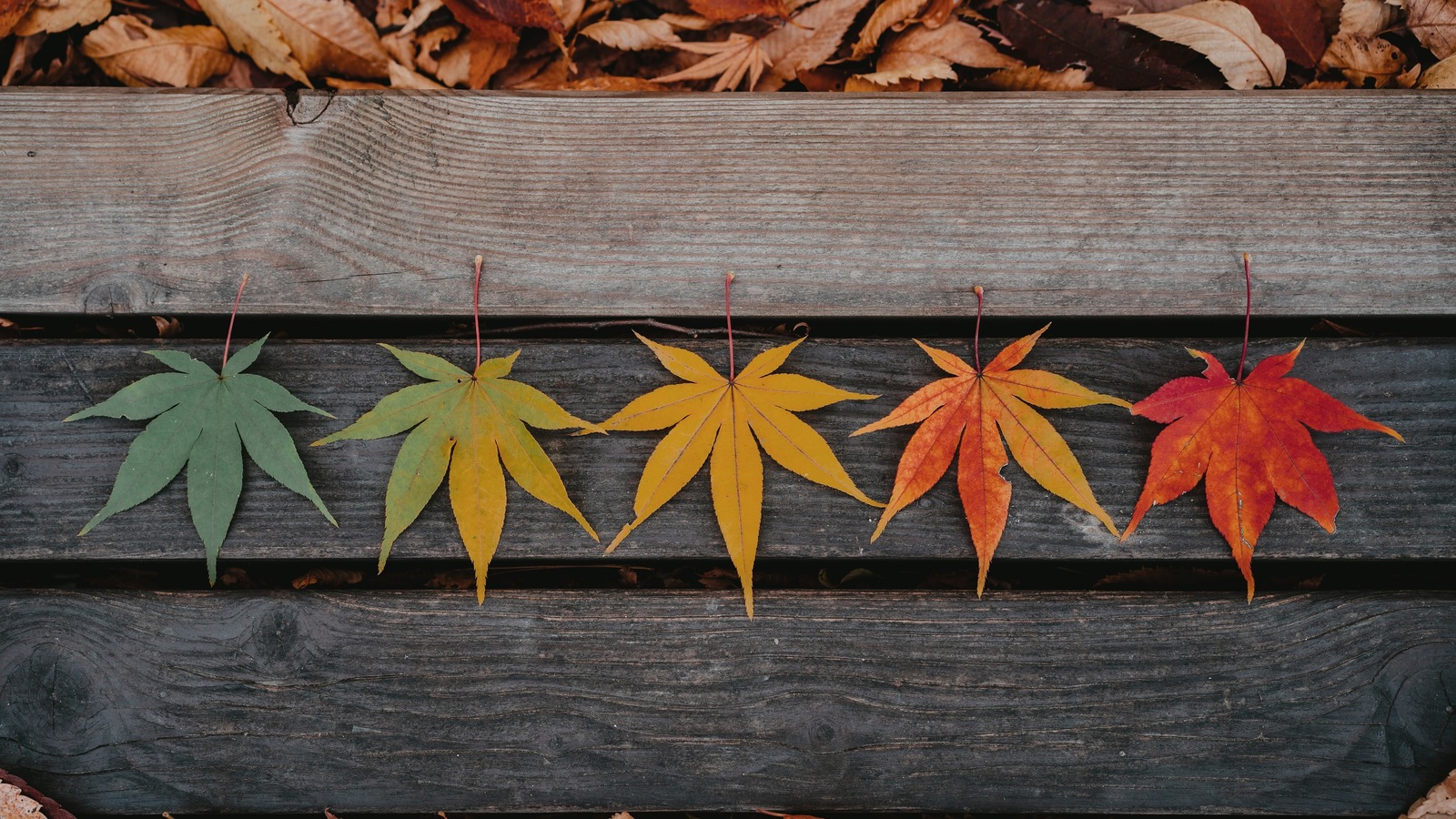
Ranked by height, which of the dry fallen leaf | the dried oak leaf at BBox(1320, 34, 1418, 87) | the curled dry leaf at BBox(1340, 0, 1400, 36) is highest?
the curled dry leaf at BBox(1340, 0, 1400, 36)

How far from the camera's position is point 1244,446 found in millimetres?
885

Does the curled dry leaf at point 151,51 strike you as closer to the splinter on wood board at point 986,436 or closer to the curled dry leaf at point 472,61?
the curled dry leaf at point 472,61

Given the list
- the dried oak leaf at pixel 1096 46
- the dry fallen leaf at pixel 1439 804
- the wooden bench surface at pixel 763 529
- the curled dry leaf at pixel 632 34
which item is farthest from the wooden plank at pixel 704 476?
the curled dry leaf at pixel 632 34

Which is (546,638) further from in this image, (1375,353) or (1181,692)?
(1375,353)

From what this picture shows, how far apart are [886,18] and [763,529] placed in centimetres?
75

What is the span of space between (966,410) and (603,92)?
0.66 meters

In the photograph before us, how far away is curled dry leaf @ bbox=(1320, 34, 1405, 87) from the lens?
103 centimetres

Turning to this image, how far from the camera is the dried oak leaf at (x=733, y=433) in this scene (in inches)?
34.3

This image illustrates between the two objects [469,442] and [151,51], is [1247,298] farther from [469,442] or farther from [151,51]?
[151,51]

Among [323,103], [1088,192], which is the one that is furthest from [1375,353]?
[323,103]

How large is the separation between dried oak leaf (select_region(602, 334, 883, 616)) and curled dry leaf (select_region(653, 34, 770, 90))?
46 cm

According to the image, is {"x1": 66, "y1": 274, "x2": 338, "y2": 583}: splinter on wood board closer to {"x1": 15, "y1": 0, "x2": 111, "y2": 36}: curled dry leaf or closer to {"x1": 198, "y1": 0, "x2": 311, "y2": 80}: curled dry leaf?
{"x1": 198, "y1": 0, "x2": 311, "y2": 80}: curled dry leaf

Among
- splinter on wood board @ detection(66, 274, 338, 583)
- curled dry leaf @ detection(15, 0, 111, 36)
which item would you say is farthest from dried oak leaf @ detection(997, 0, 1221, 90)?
curled dry leaf @ detection(15, 0, 111, 36)

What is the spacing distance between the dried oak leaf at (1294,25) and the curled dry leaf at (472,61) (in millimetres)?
1074
